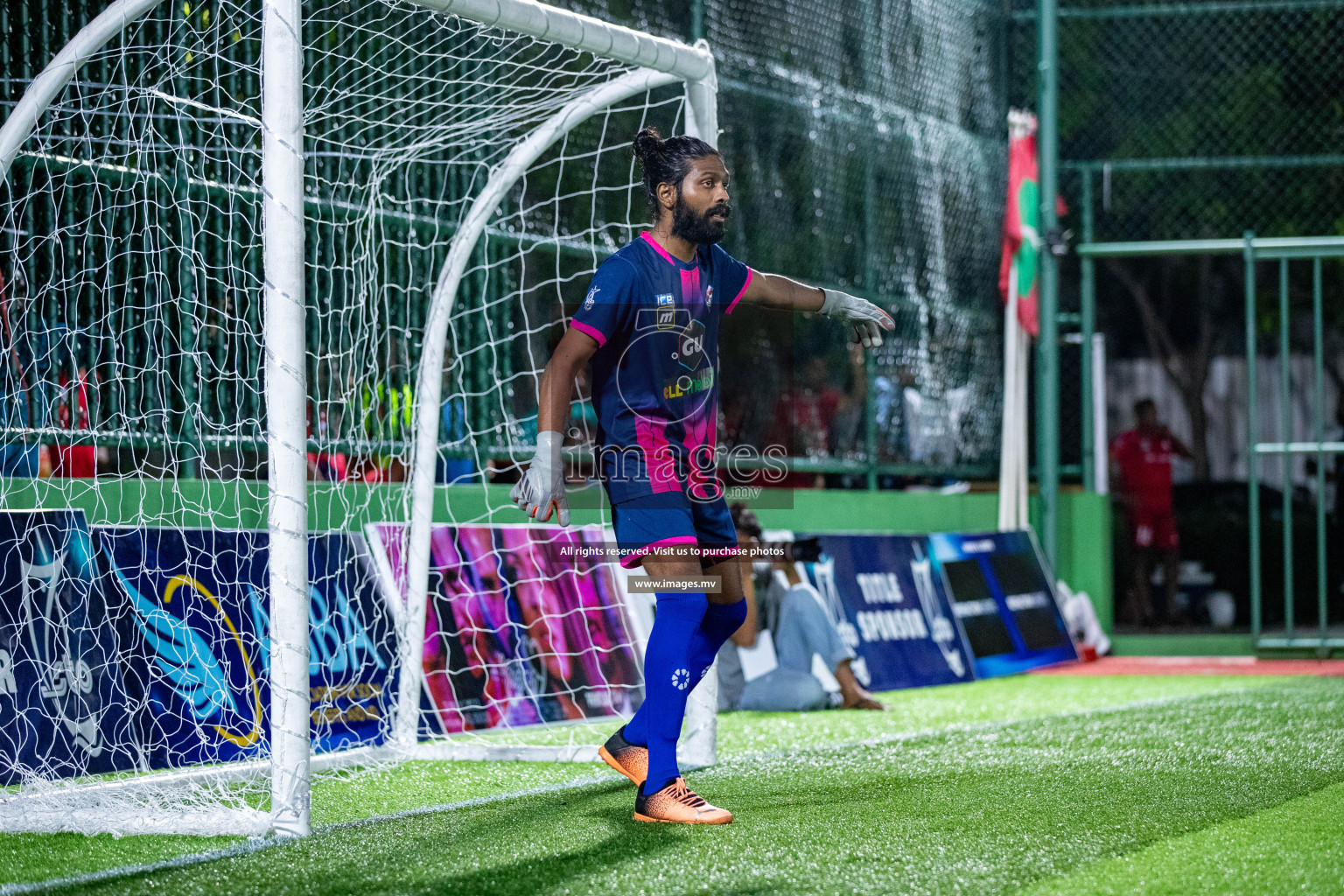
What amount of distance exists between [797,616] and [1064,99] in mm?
6925

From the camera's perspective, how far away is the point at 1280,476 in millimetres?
14539

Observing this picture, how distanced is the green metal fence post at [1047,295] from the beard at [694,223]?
8.44 meters

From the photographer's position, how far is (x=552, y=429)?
455cm

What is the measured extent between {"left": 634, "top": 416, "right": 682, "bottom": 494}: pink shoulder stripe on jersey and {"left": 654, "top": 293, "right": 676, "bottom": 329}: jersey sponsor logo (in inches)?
11.6

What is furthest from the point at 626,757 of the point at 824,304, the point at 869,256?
the point at 869,256

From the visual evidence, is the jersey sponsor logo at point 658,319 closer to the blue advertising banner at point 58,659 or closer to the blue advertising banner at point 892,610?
the blue advertising banner at point 58,659

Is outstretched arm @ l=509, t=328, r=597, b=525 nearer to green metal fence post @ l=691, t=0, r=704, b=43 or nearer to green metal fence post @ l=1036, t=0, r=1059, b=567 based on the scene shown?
green metal fence post @ l=691, t=0, r=704, b=43

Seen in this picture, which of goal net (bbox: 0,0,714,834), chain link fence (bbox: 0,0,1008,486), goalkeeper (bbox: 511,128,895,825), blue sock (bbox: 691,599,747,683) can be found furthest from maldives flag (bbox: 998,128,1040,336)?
blue sock (bbox: 691,599,747,683)

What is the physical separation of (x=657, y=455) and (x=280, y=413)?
1089 millimetres

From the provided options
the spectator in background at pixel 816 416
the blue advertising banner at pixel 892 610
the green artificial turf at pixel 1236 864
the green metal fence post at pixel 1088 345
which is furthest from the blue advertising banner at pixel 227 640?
the green metal fence post at pixel 1088 345

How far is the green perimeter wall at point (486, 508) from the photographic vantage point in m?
6.26

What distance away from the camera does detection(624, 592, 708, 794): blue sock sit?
4.57 metres

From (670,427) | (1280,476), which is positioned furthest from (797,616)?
(1280,476)

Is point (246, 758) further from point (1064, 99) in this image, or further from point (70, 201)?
point (1064, 99)
